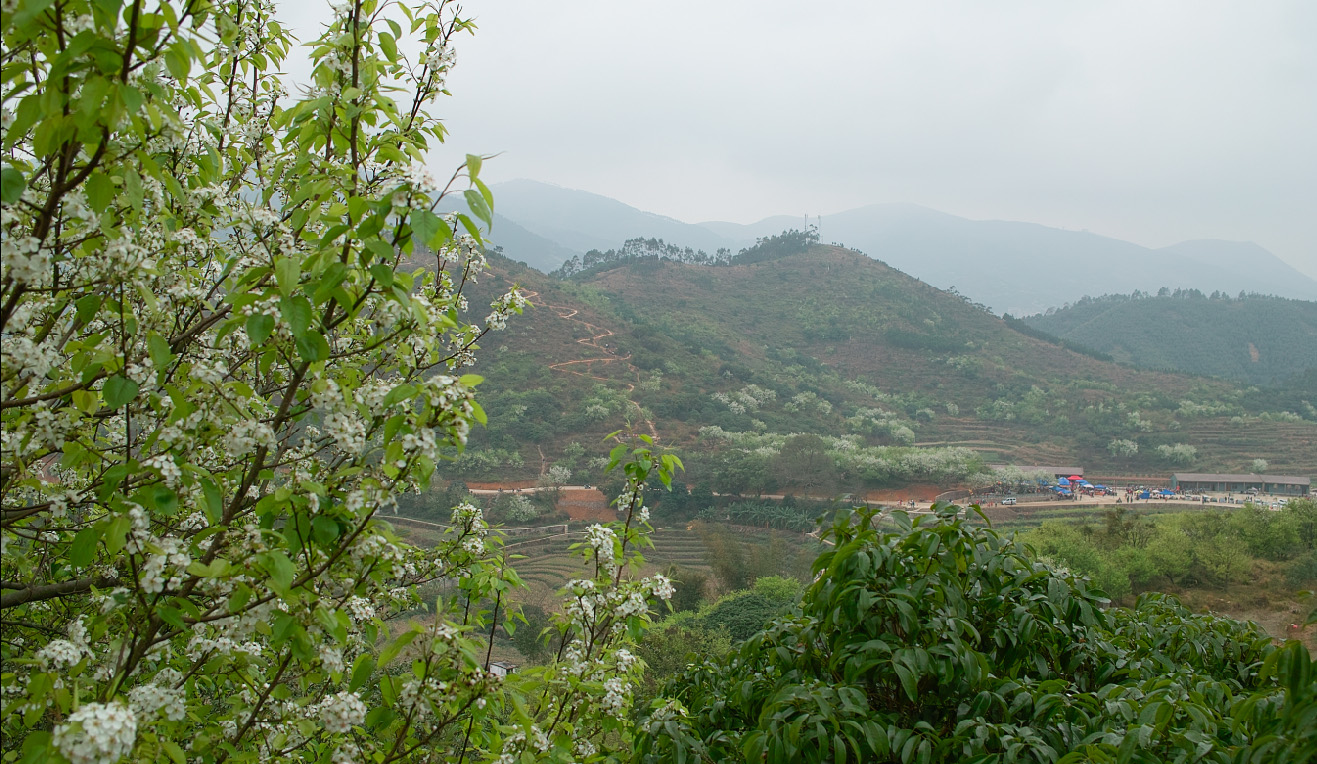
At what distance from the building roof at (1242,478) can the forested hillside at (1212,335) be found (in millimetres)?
33101

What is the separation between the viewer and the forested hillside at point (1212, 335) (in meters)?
69.3

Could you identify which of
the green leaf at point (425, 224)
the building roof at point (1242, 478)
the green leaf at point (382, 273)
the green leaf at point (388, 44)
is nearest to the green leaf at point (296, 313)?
the green leaf at point (382, 273)

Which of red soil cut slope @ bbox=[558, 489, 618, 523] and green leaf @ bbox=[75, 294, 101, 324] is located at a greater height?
green leaf @ bbox=[75, 294, 101, 324]

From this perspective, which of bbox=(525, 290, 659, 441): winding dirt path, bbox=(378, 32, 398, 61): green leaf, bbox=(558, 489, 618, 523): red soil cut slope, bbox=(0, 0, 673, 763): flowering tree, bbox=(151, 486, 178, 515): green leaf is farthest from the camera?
bbox=(525, 290, 659, 441): winding dirt path

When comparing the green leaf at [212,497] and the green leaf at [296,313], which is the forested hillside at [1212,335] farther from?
the green leaf at [212,497]

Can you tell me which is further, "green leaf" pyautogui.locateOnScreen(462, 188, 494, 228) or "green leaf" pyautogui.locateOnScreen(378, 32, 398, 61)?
"green leaf" pyautogui.locateOnScreen(378, 32, 398, 61)

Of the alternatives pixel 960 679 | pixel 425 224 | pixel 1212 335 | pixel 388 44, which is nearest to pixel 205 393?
pixel 425 224

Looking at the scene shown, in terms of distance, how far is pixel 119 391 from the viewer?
154cm

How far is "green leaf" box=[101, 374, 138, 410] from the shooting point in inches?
59.9

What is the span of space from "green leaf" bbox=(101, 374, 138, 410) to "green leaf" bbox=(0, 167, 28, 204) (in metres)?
0.43

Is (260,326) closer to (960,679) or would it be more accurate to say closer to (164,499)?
(164,499)

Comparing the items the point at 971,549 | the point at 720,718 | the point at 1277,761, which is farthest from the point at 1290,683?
the point at 720,718

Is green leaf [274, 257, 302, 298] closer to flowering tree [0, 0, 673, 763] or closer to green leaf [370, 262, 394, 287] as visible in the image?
flowering tree [0, 0, 673, 763]

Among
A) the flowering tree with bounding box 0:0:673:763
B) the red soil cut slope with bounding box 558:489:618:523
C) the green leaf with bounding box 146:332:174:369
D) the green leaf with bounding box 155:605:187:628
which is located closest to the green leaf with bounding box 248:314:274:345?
the flowering tree with bounding box 0:0:673:763
